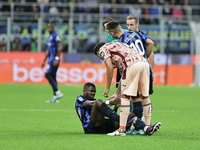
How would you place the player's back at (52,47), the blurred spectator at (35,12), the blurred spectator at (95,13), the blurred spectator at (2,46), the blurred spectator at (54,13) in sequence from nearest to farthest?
the player's back at (52,47) → the blurred spectator at (2,46) → the blurred spectator at (35,12) → the blurred spectator at (54,13) → the blurred spectator at (95,13)

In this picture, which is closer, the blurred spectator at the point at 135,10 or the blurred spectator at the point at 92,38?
the blurred spectator at the point at 92,38

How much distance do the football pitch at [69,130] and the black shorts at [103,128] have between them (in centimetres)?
15

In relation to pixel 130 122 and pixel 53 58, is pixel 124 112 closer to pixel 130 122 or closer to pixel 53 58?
pixel 130 122

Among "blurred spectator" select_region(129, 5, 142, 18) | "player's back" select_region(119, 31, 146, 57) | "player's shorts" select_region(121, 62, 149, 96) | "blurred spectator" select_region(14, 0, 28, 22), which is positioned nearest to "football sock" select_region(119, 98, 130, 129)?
"player's shorts" select_region(121, 62, 149, 96)

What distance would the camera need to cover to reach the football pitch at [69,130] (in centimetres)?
493

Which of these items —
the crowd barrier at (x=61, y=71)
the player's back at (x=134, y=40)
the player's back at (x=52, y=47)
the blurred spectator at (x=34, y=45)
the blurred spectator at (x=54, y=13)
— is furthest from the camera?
the blurred spectator at (x=54, y=13)

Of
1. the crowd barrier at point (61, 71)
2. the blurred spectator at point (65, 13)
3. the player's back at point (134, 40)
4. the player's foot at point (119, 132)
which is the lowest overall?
the crowd barrier at point (61, 71)

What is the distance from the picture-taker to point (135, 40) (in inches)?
248

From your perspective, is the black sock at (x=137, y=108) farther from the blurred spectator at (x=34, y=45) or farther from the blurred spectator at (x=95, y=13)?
the blurred spectator at (x=95, y=13)

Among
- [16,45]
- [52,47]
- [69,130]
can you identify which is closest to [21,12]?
[16,45]

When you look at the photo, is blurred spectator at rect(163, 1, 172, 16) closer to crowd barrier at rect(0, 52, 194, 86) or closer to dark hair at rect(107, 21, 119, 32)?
crowd barrier at rect(0, 52, 194, 86)

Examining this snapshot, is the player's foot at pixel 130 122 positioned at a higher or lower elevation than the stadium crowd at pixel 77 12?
lower

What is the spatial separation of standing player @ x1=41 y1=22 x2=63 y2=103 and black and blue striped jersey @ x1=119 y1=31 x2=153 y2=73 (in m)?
5.33

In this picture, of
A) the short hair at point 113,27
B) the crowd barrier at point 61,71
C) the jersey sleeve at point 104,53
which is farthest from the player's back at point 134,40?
the crowd barrier at point 61,71
